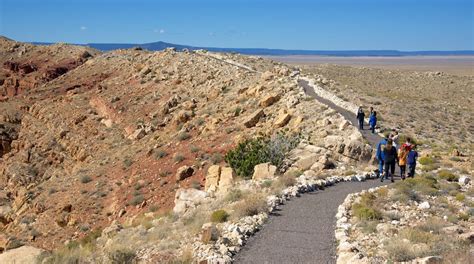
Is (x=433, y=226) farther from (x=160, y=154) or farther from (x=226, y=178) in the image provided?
(x=160, y=154)

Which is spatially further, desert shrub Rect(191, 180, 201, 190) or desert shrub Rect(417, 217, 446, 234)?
desert shrub Rect(191, 180, 201, 190)

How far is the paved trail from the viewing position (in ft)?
39.2

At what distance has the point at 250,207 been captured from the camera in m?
14.9

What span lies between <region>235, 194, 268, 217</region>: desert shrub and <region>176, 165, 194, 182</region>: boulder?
39.9 feet

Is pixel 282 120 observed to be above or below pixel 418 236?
below

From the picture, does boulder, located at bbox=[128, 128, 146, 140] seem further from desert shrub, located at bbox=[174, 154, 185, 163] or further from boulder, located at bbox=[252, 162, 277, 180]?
boulder, located at bbox=[252, 162, 277, 180]

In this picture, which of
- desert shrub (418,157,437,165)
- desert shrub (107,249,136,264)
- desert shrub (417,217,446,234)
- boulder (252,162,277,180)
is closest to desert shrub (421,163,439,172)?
desert shrub (418,157,437,165)

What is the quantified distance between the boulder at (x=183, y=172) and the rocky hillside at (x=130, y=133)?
0.06 metres

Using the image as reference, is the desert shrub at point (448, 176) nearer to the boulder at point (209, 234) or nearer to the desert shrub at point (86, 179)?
the boulder at point (209, 234)

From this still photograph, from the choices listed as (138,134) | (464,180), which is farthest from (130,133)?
(464,180)

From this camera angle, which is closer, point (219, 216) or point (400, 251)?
point (400, 251)

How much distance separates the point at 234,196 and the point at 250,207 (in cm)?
217

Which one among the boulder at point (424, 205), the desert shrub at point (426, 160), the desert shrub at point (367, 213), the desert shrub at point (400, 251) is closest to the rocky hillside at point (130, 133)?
the desert shrub at point (426, 160)

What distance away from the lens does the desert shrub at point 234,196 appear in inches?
661
